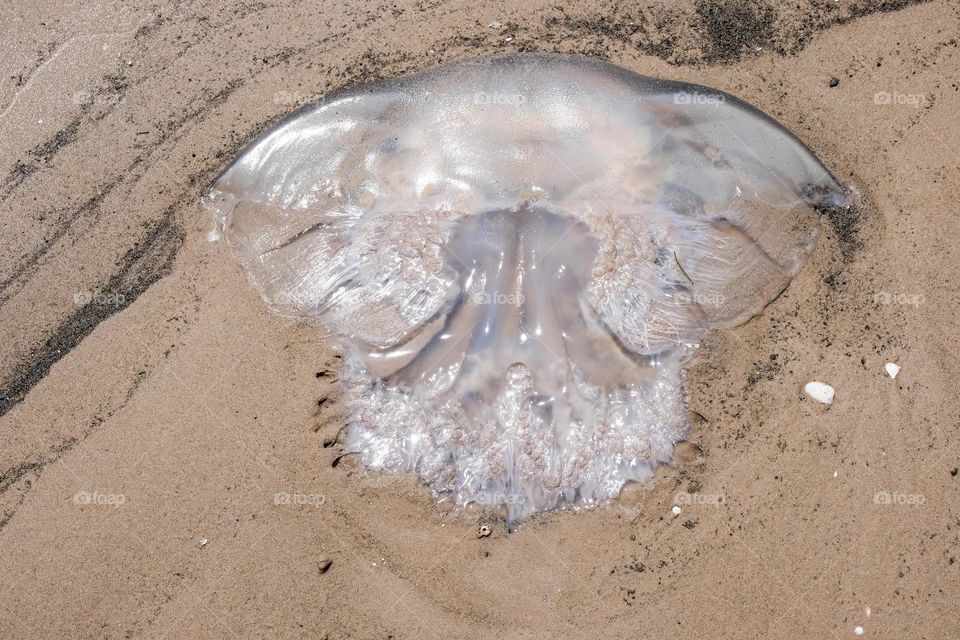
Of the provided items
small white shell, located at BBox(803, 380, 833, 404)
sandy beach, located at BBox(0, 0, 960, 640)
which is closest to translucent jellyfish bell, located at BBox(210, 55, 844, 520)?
sandy beach, located at BBox(0, 0, 960, 640)

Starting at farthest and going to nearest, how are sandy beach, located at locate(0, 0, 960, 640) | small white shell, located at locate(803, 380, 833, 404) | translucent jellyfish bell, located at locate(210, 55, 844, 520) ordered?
small white shell, located at locate(803, 380, 833, 404) < translucent jellyfish bell, located at locate(210, 55, 844, 520) < sandy beach, located at locate(0, 0, 960, 640)

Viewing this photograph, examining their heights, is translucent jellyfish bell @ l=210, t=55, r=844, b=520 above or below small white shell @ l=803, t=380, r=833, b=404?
above

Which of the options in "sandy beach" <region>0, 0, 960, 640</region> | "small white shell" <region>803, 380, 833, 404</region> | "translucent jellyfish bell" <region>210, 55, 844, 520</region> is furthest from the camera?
"small white shell" <region>803, 380, 833, 404</region>

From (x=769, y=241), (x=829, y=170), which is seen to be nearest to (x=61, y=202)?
(x=769, y=241)

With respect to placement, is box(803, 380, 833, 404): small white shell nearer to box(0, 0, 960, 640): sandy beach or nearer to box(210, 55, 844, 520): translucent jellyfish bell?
box(0, 0, 960, 640): sandy beach

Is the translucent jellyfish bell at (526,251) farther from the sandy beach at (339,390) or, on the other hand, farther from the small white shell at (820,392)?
the small white shell at (820,392)

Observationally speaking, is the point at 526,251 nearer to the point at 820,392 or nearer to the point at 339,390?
the point at 339,390

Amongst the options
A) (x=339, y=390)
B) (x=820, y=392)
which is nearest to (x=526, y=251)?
(x=339, y=390)
